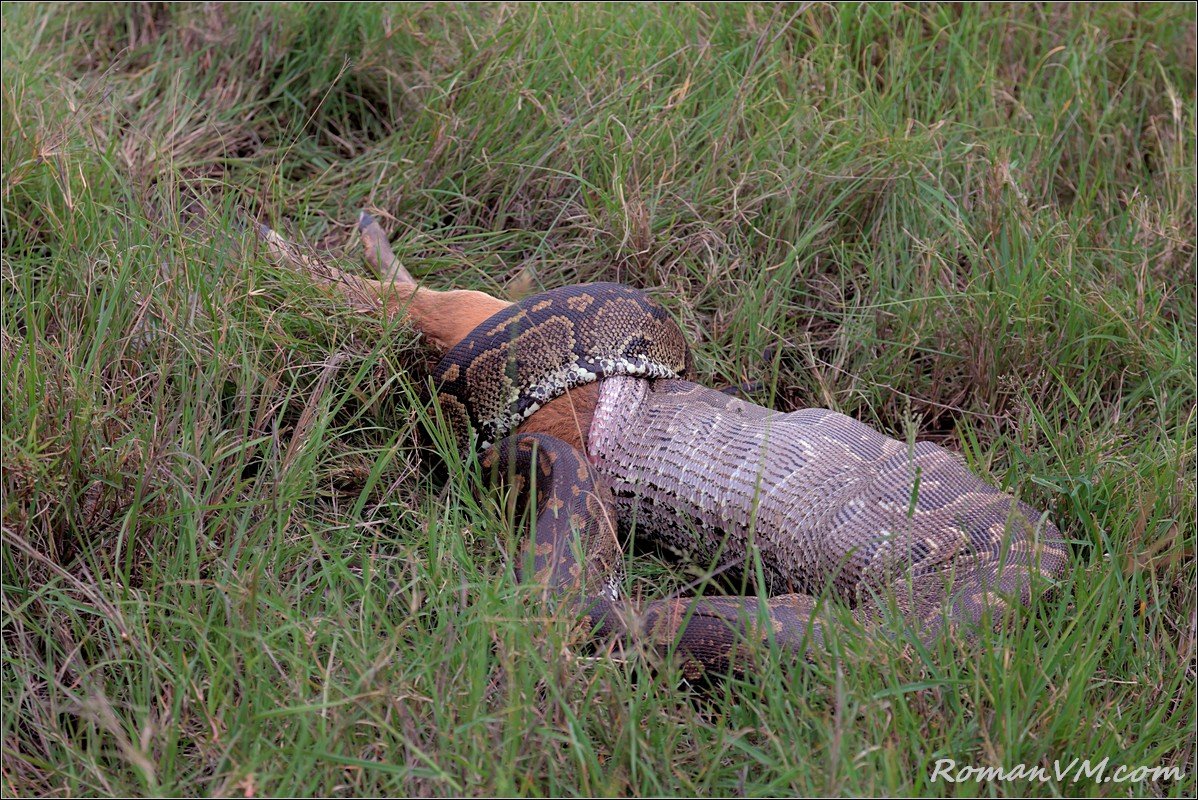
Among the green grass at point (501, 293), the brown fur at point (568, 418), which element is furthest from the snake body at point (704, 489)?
the green grass at point (501, 293)

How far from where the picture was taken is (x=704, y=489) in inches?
158

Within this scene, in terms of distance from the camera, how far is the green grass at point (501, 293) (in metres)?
2.79

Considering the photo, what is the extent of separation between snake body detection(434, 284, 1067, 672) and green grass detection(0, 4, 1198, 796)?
19 cm

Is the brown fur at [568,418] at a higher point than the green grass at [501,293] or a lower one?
lower

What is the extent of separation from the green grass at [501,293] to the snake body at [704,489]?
191mm

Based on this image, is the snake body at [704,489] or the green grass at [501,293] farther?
the snake body at [704,489]

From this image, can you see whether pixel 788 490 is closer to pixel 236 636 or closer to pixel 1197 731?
pixel 1197 731

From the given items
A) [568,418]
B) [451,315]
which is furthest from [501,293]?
[568,418]

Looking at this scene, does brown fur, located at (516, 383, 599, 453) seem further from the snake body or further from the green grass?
the green grass

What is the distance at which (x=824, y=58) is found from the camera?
5625 mm

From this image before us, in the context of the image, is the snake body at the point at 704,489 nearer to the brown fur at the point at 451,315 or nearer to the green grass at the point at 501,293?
the brown fur at the point at 451,315

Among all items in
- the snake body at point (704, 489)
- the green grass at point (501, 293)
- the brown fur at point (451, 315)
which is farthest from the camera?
the brown fur at point (451, 315)

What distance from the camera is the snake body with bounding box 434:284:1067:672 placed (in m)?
3.38

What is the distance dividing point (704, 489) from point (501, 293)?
139 cm
